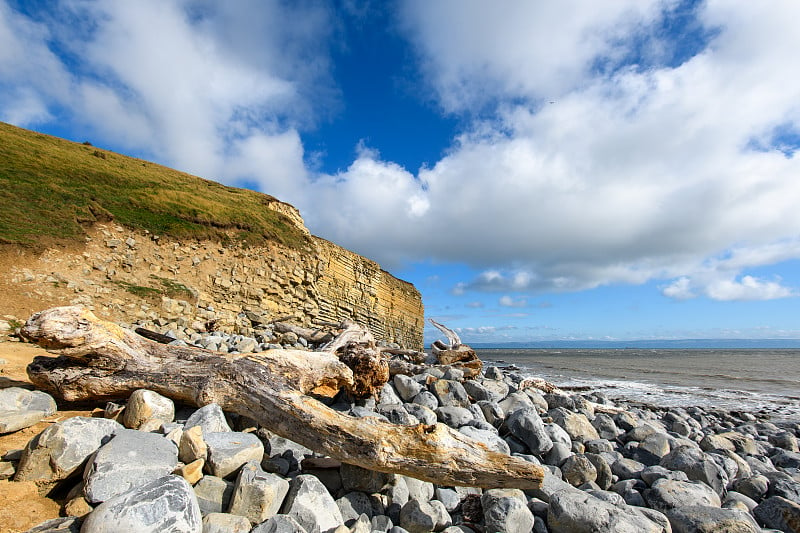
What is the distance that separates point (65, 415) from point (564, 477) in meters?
5.52

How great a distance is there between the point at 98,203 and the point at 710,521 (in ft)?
55.8

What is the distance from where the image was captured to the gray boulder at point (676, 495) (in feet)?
13.1

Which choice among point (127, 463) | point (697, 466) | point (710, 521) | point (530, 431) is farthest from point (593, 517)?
point (127, 463)

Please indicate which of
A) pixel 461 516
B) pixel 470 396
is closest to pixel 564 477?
pixel 461 516

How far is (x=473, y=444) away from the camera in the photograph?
3512 mm

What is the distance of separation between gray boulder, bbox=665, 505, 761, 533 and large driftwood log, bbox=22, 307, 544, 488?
139 cm

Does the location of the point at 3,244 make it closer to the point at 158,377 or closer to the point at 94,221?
the point at 94,221

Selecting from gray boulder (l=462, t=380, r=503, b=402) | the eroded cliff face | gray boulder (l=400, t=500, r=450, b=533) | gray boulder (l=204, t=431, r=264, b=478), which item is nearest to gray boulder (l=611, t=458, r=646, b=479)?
gray boulder (l=462, t=380, r=503, b=402)

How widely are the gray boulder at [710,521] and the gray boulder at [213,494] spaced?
3.86m

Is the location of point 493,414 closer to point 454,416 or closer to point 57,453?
point 454,416

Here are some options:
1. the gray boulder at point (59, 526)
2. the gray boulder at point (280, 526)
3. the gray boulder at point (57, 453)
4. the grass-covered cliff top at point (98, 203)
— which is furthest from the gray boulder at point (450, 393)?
the grass-covered cliff top at point (98, 203)

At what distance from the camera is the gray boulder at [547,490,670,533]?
3.17m

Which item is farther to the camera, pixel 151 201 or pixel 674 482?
pixel 151 201

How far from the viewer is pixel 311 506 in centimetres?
288
